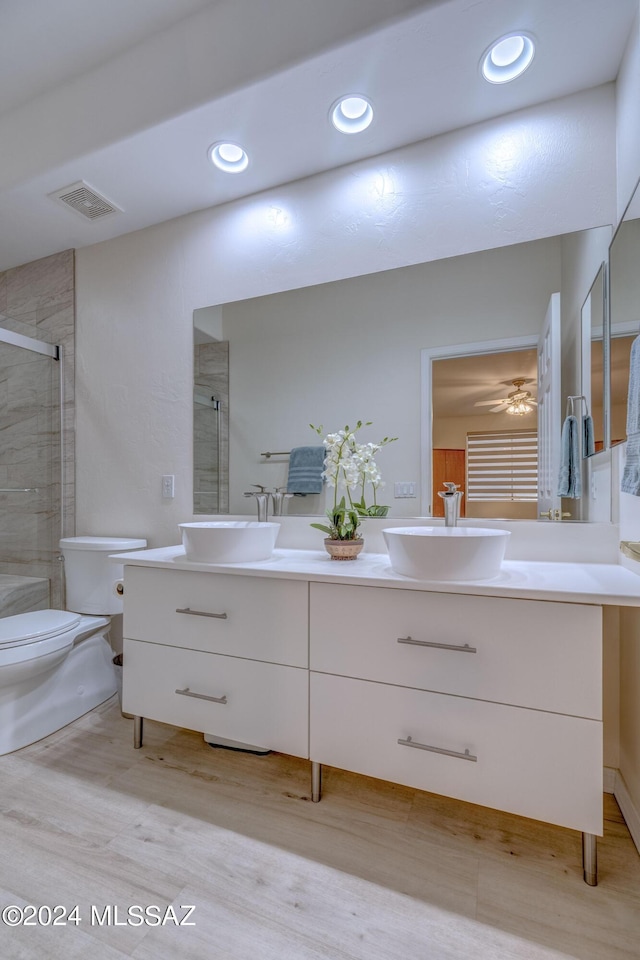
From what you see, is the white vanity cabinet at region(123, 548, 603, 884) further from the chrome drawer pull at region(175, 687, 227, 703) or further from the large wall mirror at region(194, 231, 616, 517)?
the large wall mirror at region(194, 231, 616, 517)

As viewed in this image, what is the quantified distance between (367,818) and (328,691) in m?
0.39

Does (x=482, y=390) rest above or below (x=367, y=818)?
above

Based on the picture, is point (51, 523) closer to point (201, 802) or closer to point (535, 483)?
point (201, 802)

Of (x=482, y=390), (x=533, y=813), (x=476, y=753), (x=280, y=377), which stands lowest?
(x=533, y=813)

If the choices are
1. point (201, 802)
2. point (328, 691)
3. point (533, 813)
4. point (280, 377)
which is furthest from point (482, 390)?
point (201, 802)

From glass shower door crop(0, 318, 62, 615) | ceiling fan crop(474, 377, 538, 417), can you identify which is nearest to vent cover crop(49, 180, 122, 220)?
glass shower door crop(0, 318, 62, 615)

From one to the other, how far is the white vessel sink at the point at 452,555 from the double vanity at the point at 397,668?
4cm

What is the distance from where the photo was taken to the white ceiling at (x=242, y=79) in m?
1.32

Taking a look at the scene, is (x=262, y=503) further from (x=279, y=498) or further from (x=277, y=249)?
(x=277, y=249)

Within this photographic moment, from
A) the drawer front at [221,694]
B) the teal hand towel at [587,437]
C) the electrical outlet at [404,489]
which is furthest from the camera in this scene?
the electrical outlet at [404,489]

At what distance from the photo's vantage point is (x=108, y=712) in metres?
1.91

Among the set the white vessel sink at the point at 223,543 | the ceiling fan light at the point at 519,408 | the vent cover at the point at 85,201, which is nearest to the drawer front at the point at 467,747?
the white vessel sink at the point at 223,543

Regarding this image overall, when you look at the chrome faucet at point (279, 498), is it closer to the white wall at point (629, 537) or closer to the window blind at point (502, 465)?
the window blind at point (502, 465)

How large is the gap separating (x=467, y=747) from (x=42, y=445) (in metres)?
2.43
